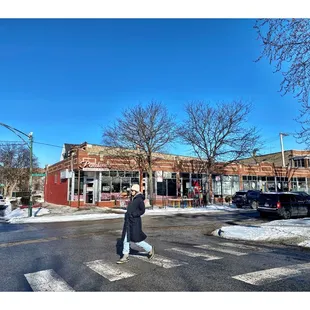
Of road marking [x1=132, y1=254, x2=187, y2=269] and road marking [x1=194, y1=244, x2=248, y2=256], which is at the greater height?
road marking [x1=132, y1=254, x2=187, y2=269]

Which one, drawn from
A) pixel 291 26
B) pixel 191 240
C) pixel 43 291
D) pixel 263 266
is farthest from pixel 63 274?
pixel 291 26

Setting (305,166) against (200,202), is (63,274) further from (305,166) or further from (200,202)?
(305,166)

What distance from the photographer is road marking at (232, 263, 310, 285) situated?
16.9 ft

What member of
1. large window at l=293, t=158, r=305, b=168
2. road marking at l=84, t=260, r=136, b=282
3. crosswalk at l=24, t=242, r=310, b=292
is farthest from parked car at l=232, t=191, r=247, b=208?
large window at l=293, t=158, r=305, b=168

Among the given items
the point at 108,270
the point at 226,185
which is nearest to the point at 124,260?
the point at 108,270

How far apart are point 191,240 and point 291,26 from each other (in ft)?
25.1

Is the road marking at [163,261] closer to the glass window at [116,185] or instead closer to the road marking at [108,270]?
the road marking at [108,270]

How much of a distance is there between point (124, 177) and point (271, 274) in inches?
1004

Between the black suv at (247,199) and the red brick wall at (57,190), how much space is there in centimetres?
1776

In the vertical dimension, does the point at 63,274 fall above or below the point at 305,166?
below

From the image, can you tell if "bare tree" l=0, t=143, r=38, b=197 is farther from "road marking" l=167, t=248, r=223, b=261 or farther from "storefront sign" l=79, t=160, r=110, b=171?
"road marking" l=167, t=248, r=223, b=261

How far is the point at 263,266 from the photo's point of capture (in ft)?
20.6

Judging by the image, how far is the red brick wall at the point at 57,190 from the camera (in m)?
32.5

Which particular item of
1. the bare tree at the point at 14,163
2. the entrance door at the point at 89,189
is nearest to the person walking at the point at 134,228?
the entrance door at the point at 89,189
